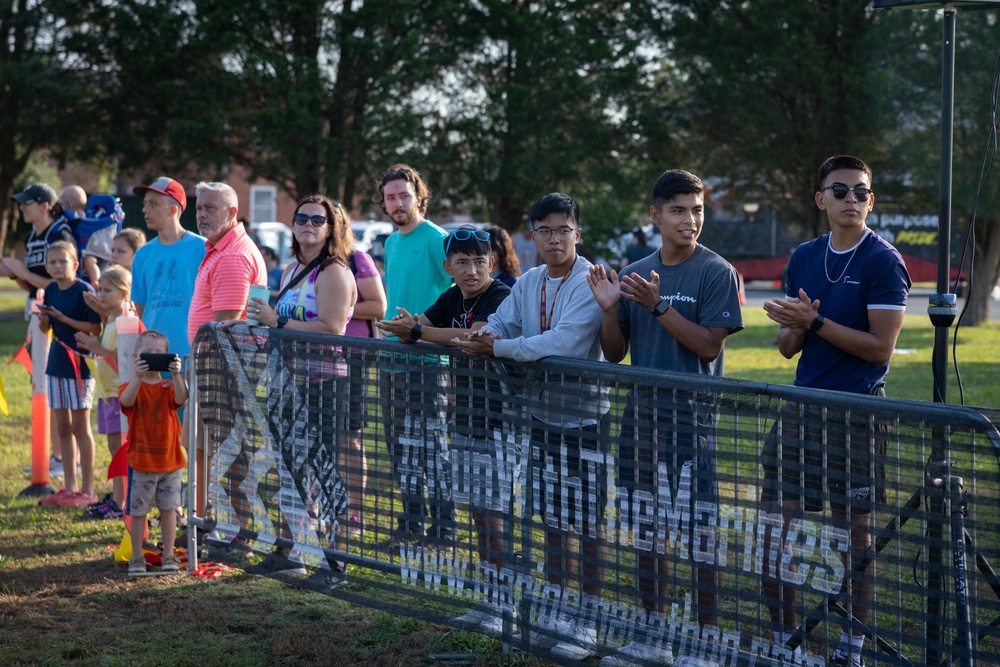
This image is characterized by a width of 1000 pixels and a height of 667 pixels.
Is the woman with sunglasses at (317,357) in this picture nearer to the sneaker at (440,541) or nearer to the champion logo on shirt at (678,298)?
the sneaker at (440,541)

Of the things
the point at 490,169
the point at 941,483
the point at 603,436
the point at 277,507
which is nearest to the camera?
the point at 941,483

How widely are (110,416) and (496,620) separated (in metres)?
3.70

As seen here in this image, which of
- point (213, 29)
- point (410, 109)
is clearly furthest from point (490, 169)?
point (213, 29)

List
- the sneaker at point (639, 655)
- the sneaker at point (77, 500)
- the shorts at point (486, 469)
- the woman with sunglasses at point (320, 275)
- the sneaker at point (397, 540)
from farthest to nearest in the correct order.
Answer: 1. the sneaker at point (77, 500)
2. the woman with sunglasses at point (320, 275)
3. the sneaker at point (397, 540)
4. the shorts at point (486, 469)
5. the sneaker at point (639, 655)

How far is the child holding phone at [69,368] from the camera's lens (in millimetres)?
7195

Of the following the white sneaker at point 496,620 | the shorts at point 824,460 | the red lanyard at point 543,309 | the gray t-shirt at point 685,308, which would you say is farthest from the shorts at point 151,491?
the shorts at point 824,460

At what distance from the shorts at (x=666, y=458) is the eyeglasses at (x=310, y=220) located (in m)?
2.42

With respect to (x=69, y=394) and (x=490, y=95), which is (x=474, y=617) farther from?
(x=490, y=95)

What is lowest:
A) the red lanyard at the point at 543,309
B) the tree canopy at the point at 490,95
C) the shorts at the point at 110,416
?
the shorts at the point at 110,416

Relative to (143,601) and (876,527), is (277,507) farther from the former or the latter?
(876,527)

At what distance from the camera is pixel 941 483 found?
3.07 meters

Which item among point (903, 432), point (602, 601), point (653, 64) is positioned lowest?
point (602, 601)

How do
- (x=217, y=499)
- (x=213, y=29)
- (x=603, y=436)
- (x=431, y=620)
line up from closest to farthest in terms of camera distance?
(x=603, y=436)
(x=431, y=620)
(x=217, y=499)
(x=213, y=29)

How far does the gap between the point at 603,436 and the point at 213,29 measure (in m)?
22.0
